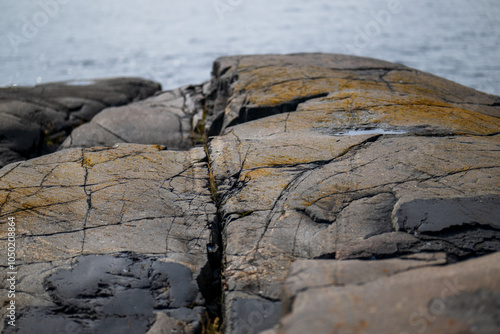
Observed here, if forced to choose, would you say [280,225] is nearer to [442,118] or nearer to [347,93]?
[442,118]

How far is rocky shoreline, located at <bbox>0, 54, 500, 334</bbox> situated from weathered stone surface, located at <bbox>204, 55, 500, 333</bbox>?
0.05 feet

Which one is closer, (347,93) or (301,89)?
(347,93)

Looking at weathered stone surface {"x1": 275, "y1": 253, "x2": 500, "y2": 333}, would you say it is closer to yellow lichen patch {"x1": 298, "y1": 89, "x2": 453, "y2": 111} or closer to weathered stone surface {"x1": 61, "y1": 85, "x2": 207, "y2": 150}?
yellow lichen patch {"x1": 298, "y1": 89, "x2": 453, "y2": 111}

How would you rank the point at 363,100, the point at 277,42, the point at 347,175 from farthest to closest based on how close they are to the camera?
Answer: the point at 277,42 < the point at 363,100 < the point at 347,175

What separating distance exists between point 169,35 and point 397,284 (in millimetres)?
24761

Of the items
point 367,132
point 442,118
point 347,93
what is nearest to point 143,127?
point 347,93

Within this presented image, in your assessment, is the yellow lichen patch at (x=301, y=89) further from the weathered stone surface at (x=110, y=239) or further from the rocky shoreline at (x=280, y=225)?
the weathered stone surface at (x=110, y=239)

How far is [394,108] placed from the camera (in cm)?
498

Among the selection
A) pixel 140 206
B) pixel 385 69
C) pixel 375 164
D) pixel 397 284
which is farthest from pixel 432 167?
pixel 385 69

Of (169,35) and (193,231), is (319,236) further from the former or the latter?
(169,35)

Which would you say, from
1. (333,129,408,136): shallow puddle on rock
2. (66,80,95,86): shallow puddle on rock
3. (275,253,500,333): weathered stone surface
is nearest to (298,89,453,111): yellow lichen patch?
(333,129,408,136): shallow puddle on rock

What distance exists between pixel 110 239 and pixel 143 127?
330 centimetres

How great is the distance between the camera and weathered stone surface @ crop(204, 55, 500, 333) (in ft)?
9.87

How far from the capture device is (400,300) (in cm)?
201
